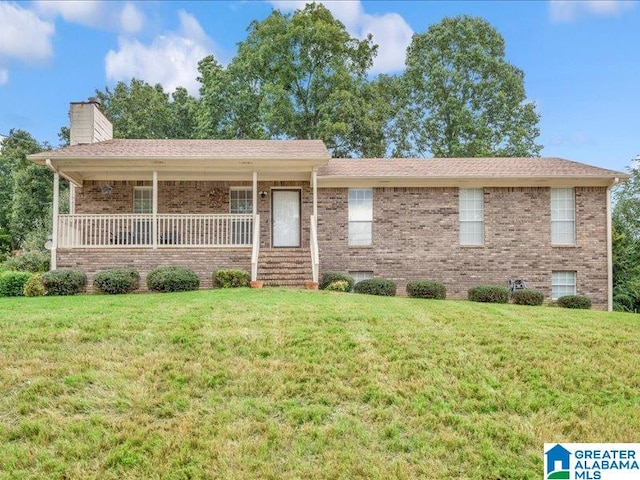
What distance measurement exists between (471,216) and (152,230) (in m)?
9.45

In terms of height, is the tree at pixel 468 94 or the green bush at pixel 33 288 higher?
the tree at pixel 468 94

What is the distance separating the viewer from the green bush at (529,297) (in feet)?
45.0

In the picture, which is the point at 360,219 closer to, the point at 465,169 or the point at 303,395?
the point at 465,169

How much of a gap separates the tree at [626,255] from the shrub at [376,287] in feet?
28.8

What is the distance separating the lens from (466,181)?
49.9ft

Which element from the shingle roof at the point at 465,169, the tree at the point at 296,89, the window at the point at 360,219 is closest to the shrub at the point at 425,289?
the window at the point at 360,219

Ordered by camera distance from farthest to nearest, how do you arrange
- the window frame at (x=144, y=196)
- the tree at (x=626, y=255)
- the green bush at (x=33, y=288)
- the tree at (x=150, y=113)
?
the tree at (x=150, y=113) < the tree at (x=626, y=255) < the window frame at (x=144, y=196) < the green bush at (x=33, y=288)

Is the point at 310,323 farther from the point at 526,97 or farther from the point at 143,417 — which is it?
the point at 526,97

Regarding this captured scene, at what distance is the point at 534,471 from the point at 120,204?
14492 millimetres

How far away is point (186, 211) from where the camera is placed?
15.9m

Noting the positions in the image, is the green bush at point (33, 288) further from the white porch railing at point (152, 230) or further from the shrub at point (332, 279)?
the shrub at point (332, 279)

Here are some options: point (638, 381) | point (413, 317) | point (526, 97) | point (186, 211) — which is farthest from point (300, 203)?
point (526, 97)

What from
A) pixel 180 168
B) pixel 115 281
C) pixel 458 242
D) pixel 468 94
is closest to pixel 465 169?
pixel 458 242

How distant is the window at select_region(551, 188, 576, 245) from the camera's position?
50.0 ft
